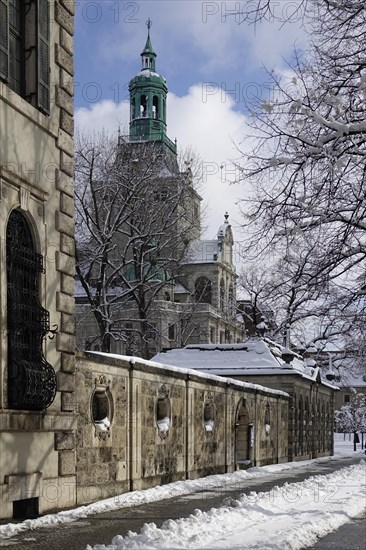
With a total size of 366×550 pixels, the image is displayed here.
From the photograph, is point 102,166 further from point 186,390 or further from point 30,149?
point 30,149

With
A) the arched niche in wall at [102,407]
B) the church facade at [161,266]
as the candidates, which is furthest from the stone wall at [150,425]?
the church facade at [161,266]

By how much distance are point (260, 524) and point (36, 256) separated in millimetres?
4913

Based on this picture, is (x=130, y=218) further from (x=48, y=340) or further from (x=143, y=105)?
(x=143, y=105)

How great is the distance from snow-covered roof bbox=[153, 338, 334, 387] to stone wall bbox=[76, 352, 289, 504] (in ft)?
25.6

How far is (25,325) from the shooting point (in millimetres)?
12320

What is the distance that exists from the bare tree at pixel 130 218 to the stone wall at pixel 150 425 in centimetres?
894

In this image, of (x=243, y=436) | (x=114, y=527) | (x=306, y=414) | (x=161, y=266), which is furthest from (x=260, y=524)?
(x=306, y=414)

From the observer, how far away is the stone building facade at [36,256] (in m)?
12.0

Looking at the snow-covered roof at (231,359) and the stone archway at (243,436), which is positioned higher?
the snow-covered roof at (231,359)

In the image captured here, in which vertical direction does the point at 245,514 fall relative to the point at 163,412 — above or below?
below

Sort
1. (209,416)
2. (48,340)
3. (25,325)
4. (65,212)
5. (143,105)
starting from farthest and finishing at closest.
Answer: (143,105) < (209,416) < (65,212) < (48,340) < (25,325)

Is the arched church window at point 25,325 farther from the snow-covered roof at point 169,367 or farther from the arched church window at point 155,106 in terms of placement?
the arched church window at point 155,106

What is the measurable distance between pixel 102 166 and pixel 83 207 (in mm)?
2542

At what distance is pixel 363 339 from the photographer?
56.4ft
